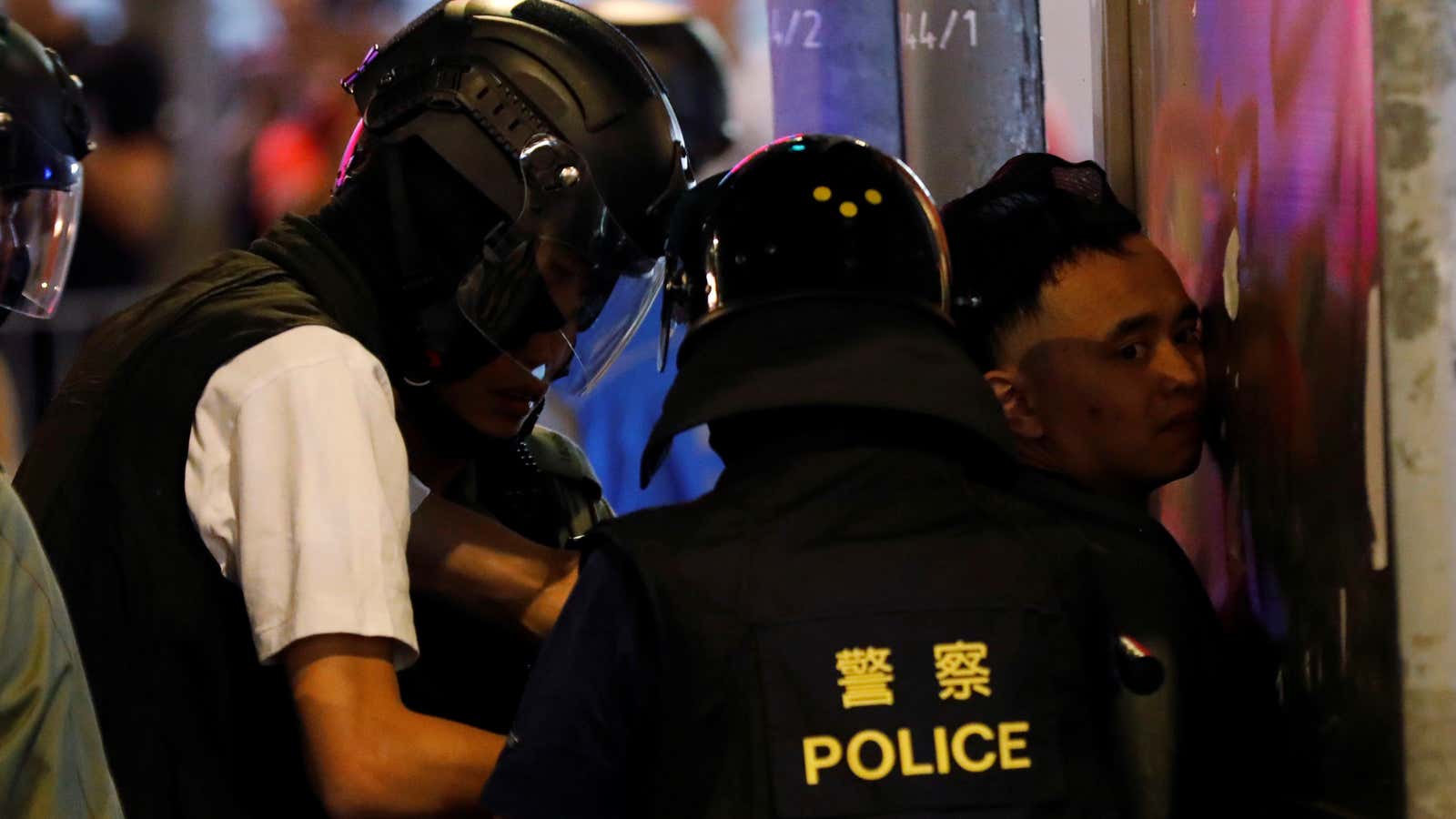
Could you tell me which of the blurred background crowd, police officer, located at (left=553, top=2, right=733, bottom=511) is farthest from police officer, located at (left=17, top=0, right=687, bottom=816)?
the blurred background crowd

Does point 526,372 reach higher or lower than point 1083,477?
higher

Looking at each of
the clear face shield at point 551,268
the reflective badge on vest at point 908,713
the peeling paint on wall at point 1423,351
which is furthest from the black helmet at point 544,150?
the peeling paint on wall at point 1423,351

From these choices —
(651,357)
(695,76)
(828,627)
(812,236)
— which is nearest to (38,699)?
(828,627)

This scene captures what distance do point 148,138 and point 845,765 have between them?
3341mm

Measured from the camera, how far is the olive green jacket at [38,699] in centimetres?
127

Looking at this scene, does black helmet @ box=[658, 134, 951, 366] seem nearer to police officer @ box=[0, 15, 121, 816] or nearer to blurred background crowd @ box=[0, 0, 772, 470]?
police officer @ box=[0, 15, 121, 816]

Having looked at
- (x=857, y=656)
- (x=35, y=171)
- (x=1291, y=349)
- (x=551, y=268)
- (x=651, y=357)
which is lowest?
(x=651, y=357)

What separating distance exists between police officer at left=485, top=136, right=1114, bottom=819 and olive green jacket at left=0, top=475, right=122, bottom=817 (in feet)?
1.01

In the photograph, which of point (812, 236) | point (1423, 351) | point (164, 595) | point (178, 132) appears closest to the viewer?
point (1423, 351)

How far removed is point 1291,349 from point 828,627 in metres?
0.68

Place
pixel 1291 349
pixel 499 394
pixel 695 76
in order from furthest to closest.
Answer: pixel 695 76
pixel 499 394
pixel 1291 349

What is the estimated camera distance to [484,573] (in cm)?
209

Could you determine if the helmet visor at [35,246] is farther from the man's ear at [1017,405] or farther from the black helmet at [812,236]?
the man's ear at [1017,405]

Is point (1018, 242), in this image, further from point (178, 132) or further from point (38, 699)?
point (178, 132)
